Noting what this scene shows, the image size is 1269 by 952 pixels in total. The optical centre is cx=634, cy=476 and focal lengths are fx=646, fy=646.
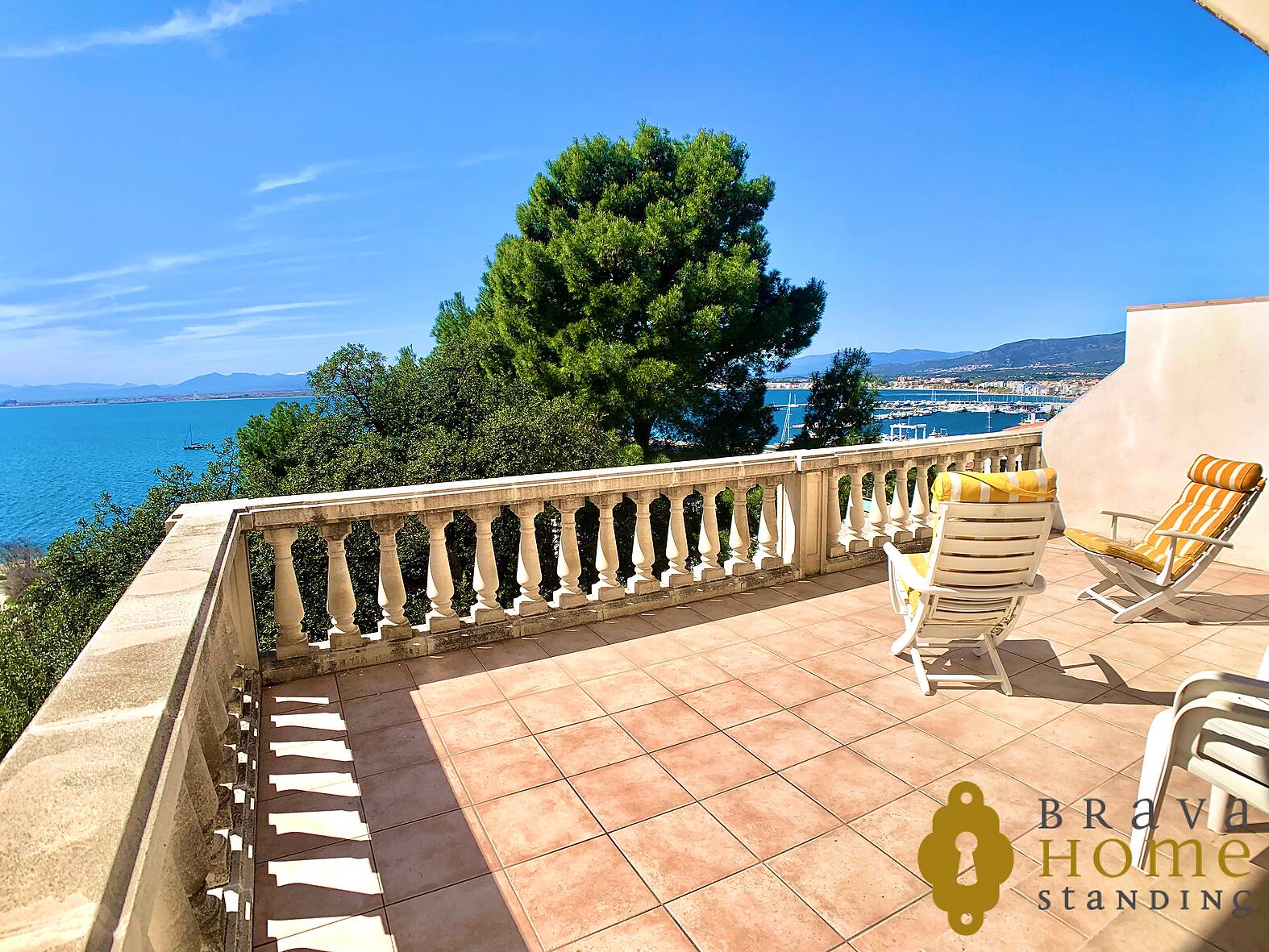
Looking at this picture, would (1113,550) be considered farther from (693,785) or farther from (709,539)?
(693,785)

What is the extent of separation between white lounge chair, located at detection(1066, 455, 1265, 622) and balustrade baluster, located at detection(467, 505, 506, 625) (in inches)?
158

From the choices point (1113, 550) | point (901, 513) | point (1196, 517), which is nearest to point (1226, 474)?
point (1196, 517)

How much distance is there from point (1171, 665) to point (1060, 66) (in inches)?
713

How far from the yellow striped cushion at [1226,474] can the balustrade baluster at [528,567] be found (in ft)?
15.4

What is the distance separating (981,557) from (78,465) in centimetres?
11703

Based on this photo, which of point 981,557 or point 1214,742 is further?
point 981,557

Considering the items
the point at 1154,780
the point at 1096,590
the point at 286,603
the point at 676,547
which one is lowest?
the point at 1096,590

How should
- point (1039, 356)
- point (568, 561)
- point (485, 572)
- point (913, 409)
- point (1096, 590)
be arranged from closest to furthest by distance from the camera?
point (485, 572)
point (568, 561)
point (1096, 590)
point (913, 409)
point (1039, 356)

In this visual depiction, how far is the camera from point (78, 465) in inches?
3531

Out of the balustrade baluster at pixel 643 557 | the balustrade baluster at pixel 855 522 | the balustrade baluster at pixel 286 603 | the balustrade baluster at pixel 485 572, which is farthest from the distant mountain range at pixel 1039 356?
the balustrade baluster at pixel 286 603

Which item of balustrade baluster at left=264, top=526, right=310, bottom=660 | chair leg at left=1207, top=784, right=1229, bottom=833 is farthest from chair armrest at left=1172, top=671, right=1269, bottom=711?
balustrade baluster at left=264, top=526, right=310, bottom=660

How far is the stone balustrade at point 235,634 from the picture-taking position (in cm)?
84

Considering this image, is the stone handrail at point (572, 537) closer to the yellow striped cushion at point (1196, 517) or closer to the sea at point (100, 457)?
the yellow striped cushion at point (1196, 517)

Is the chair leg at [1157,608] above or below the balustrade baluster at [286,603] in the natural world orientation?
below
